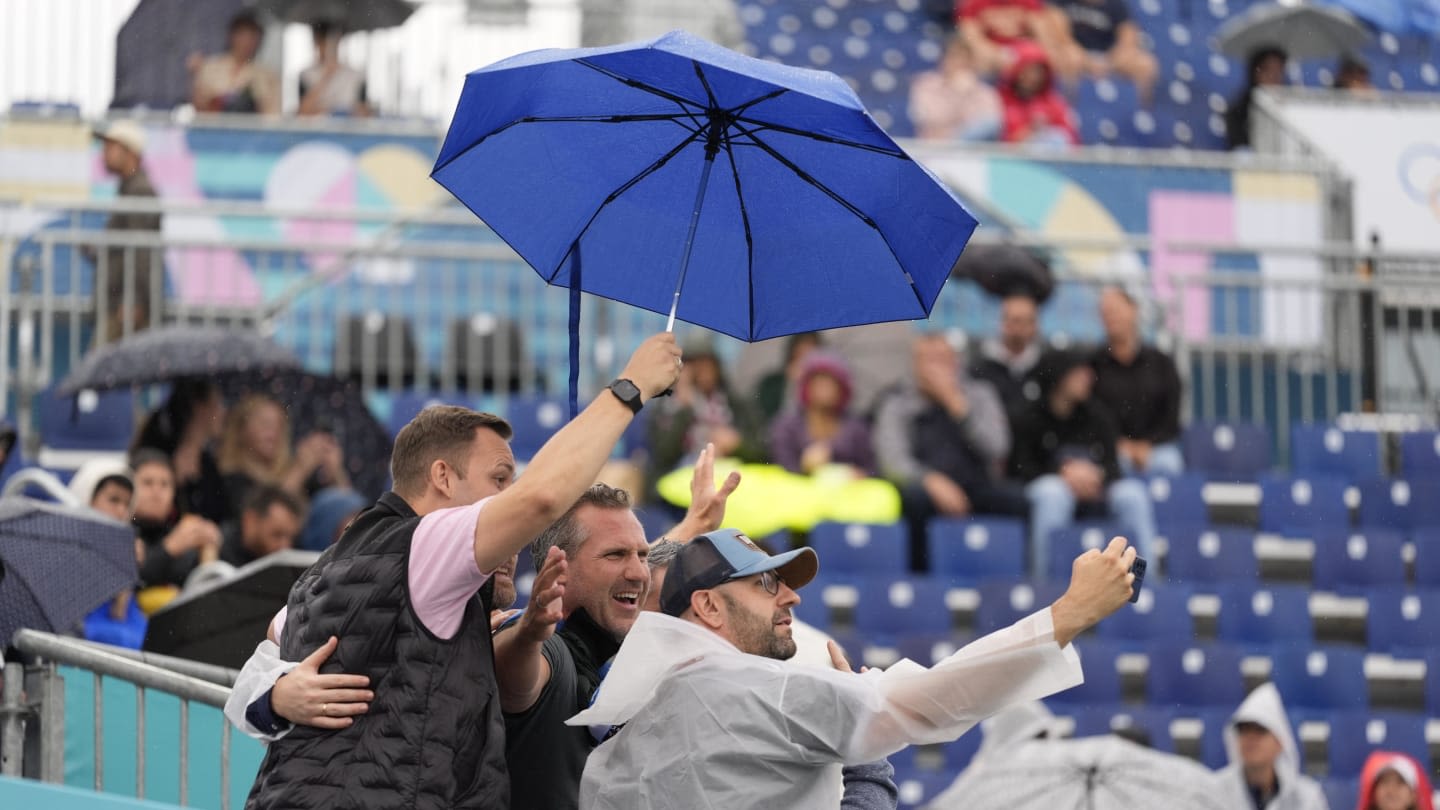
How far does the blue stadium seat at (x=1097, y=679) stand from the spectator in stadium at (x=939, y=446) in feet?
3.44

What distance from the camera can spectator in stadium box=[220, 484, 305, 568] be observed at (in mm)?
9406

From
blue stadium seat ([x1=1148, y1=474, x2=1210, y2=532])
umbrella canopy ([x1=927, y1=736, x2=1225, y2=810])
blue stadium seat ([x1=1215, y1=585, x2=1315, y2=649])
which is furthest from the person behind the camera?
blue stadium seat ([x1=1148, y1=474, x2=1210, y2=532])

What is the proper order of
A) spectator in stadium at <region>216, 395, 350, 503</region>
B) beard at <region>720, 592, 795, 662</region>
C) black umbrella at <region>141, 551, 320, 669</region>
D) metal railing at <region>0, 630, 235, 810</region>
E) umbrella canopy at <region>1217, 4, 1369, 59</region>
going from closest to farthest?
beard at <region>720, 592, 795, 662</region>
metal railing at <region>0, 630, 235, 810</region>
black umbrella at <region>141, 551, 320, 669</region>
spectator in stadium at <region>216, 395, 350, 503</region>
umbrella canopy at <region>1217, 4, 1369, 59</region>

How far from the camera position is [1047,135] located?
16.5 meters

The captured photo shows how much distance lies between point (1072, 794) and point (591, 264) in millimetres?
4884

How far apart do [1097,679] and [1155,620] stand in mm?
673

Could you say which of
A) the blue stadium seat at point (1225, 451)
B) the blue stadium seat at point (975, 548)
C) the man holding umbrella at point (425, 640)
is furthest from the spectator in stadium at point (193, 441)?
the man holding umbrella at point (425, 640)

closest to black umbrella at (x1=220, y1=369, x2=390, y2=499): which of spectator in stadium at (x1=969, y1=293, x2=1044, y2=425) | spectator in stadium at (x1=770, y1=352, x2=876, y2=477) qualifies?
spectator in stadium at (x1=770, y1=352, x2=876, y2=477)

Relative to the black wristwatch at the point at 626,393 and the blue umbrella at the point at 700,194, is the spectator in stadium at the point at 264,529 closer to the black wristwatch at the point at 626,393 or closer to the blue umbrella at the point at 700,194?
the blue umbrella at the point at 700,194

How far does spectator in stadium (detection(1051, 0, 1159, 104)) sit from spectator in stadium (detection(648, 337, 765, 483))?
7152 mm

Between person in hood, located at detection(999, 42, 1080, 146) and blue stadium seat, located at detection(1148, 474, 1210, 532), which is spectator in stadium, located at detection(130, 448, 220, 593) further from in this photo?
person in hood, located at detection(999, 42, 1080, 146)

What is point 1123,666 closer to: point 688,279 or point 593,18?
point 688,279

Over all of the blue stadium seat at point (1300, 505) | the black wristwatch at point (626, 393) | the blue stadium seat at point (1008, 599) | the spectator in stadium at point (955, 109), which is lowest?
the blue stadium seat at point (1008, 599)

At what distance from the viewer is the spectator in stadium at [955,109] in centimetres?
1628
